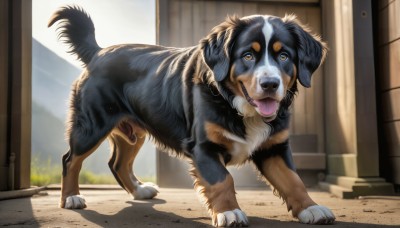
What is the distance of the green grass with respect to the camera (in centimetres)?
552

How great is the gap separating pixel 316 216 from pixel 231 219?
1.48 feet

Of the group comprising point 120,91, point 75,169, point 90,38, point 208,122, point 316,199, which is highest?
point 90,38

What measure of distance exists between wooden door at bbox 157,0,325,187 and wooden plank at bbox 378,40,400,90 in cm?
99

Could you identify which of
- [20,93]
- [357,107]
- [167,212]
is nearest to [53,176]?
[20,93]

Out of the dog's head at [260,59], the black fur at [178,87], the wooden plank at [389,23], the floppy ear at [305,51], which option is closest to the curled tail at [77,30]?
the black fur at [178,87]

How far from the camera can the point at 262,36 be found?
7.83 feet

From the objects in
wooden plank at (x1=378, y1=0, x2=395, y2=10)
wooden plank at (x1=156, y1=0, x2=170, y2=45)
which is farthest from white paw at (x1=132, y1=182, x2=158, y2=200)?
wooden plank at (x1=378, y1=0, x2=395, y2=10)

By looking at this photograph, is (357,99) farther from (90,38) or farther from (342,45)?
(90,38)

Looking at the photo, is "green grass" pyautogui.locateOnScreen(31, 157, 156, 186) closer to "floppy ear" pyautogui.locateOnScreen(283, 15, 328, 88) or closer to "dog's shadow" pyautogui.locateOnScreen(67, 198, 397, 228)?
"dog's shadow" pyautogui.locateOnScreen(67, 198, 397, 228)

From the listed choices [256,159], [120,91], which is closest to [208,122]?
[256,159]

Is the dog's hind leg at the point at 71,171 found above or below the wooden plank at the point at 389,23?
below

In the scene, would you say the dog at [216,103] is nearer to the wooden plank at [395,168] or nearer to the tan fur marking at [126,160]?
the tan fur marking at [126,160]

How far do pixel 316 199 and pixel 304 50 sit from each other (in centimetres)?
155

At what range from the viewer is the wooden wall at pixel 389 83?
12.4 feet
